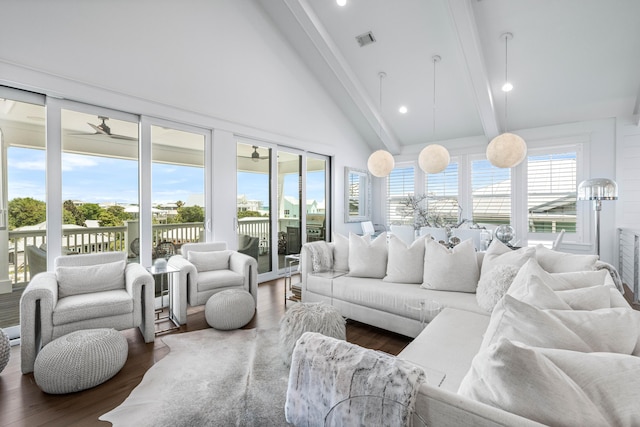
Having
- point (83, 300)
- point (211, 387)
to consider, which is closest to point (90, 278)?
point (83, 300)

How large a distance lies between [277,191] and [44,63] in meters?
3.21

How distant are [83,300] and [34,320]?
13.0 inches

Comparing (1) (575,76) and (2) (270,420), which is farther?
(1) (575,76)

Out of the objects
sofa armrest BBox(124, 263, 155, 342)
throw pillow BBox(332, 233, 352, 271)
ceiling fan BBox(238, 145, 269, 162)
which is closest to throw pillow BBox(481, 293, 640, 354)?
throw pillow BBox(332, 233, 352, 271)

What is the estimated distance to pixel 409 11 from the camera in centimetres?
404

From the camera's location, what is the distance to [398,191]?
23.6 ft

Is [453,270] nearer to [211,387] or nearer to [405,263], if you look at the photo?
[405,263]

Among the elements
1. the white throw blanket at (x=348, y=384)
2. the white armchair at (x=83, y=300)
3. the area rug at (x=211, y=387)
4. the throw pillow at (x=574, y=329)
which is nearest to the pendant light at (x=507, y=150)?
the throw pillow at (x=574, y=329)

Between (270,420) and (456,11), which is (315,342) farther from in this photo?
(456,11)

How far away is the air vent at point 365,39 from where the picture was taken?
14.8 feet

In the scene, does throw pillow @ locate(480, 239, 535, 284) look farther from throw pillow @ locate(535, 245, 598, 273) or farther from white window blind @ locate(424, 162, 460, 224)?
white window blind @ locate(424, 162, 460, 224)

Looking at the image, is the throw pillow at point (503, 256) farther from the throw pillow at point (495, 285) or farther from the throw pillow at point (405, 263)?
the throw pillow at point (405, 263)

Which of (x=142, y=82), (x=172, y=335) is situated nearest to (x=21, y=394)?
(x=172, y=335)

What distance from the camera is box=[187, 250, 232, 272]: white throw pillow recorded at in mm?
3664
